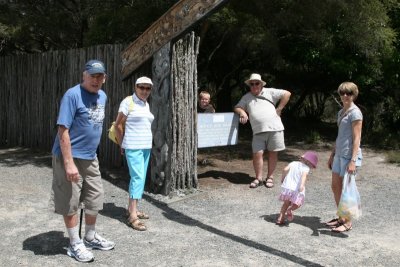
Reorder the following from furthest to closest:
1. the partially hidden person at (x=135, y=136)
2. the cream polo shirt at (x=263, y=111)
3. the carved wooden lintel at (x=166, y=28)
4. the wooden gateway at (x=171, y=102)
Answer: the cream polo shirt at (x=263, y=111) < the wooden gateway at (x=171, y=102) < the carved wooden lintel at (x=166, y=28) < the partially hidden person at (x=135, y=136)

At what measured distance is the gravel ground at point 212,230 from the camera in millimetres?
4414

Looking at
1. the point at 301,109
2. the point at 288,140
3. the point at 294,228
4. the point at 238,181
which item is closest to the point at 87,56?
the point at 238,181

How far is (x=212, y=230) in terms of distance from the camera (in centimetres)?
525

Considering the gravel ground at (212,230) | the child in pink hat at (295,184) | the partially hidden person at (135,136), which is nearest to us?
the gravel ground at (212,230)

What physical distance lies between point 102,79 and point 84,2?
7.30m

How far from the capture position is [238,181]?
7785mm

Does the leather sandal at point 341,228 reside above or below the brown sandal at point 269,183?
below

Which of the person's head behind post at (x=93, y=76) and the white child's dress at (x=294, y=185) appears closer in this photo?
the person's head behind post at (x=93, y=76)

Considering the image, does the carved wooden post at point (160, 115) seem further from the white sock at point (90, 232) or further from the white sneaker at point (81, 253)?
the white sneaker at point (81, 253)

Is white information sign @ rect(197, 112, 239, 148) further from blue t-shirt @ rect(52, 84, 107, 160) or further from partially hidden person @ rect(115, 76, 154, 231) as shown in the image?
blue t-shirt @ rect(52, 84, 107, 160)

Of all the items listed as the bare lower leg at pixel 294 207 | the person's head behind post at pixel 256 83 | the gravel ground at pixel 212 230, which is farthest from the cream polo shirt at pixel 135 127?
the person's head behind post at pixel 256 83

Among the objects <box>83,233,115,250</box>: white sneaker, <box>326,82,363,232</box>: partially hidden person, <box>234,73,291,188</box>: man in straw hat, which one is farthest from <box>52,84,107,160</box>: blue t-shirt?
<box>234,73,291,188</box>: man in straw hat

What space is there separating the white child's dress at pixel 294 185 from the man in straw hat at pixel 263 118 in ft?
6.11

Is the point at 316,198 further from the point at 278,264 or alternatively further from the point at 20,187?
the point at 20,187
